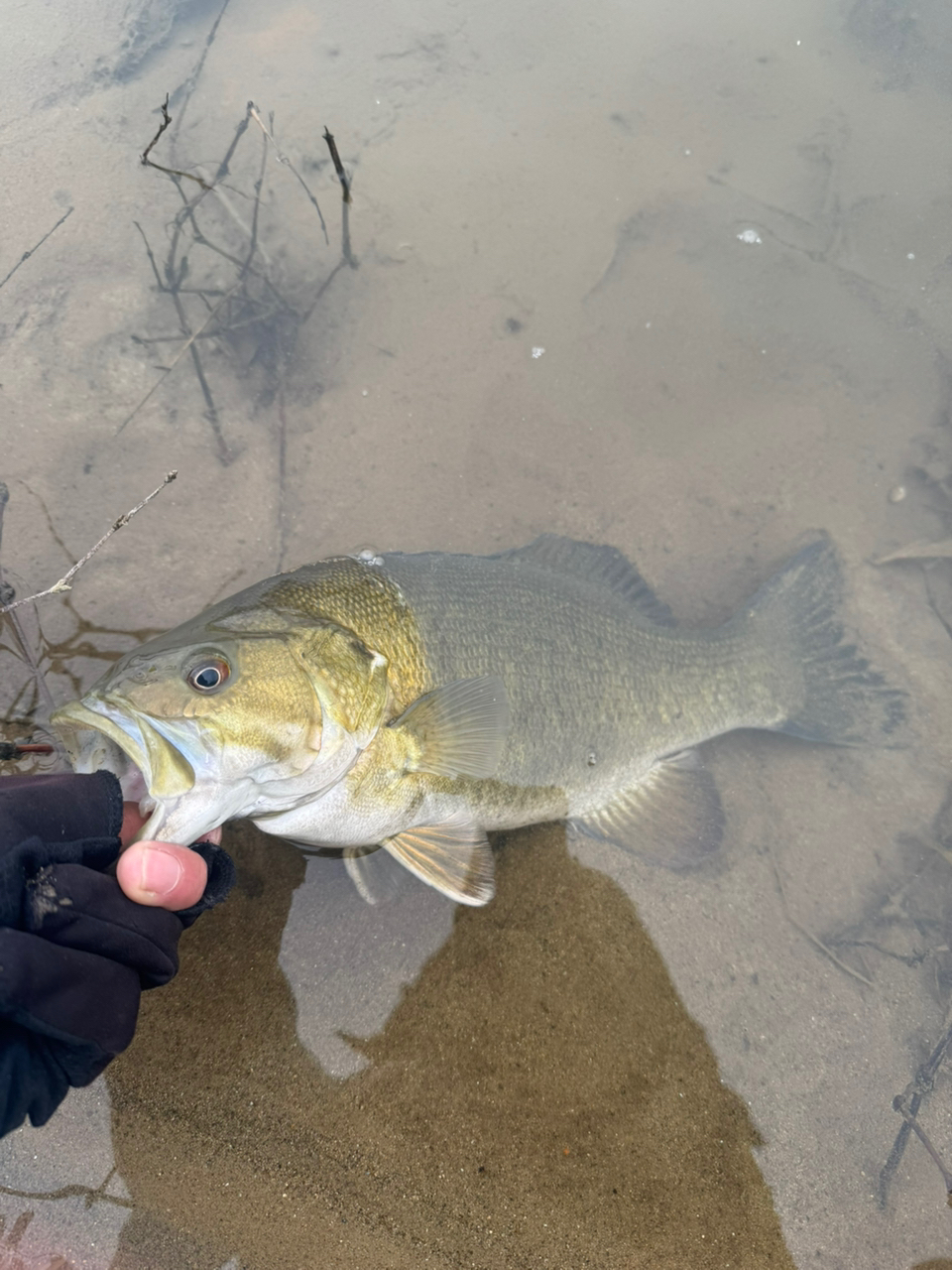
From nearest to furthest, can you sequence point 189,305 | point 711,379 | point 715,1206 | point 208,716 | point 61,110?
1. point 208,716
2. point 715,1206
3. point 189,305
4. point 711,379
5. point 61,110

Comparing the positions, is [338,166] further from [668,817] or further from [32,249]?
[668,817]

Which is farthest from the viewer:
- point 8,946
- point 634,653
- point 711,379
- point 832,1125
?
point 711,379

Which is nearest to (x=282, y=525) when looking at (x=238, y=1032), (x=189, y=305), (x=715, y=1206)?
(x=189, y=305)

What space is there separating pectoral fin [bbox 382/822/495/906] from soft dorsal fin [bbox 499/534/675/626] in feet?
4.25

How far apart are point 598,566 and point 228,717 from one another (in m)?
1.97

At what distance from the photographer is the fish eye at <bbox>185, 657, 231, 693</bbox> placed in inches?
79.7

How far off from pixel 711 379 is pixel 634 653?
2.21 meters

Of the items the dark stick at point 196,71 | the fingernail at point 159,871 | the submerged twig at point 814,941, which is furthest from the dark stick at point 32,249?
the submerged twig at point 814,941

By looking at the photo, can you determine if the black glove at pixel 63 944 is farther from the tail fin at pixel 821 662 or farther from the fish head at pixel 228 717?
the tail fin at pixel 821 662

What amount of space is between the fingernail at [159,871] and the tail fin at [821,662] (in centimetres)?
293

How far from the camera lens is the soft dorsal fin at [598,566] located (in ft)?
10.8

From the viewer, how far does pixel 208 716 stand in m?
2.00

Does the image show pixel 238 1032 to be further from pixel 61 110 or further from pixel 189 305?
pixel 61 110

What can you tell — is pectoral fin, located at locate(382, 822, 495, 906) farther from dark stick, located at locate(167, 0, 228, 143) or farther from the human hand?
dark stick, located at locate(167, 0, 228, 143)
